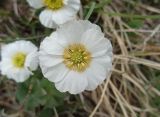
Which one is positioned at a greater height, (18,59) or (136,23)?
(136,23)

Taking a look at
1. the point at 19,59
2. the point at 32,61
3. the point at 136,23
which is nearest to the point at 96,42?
the point at 32,61

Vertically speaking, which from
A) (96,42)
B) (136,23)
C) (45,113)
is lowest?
(45,113)

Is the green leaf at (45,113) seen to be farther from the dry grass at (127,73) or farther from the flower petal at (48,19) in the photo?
the flower petal at (48,19)

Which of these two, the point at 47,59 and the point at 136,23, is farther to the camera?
the point at 136,23

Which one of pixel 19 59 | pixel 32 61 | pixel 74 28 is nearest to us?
pixel 74 28

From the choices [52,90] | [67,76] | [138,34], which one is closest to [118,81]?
[138,34]

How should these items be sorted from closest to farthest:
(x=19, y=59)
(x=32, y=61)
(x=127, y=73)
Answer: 1. (x=32, y=61)
2. (x=19, y=59)
3. (x=127, y=73)

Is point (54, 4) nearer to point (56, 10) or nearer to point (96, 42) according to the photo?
point (56, 10)
